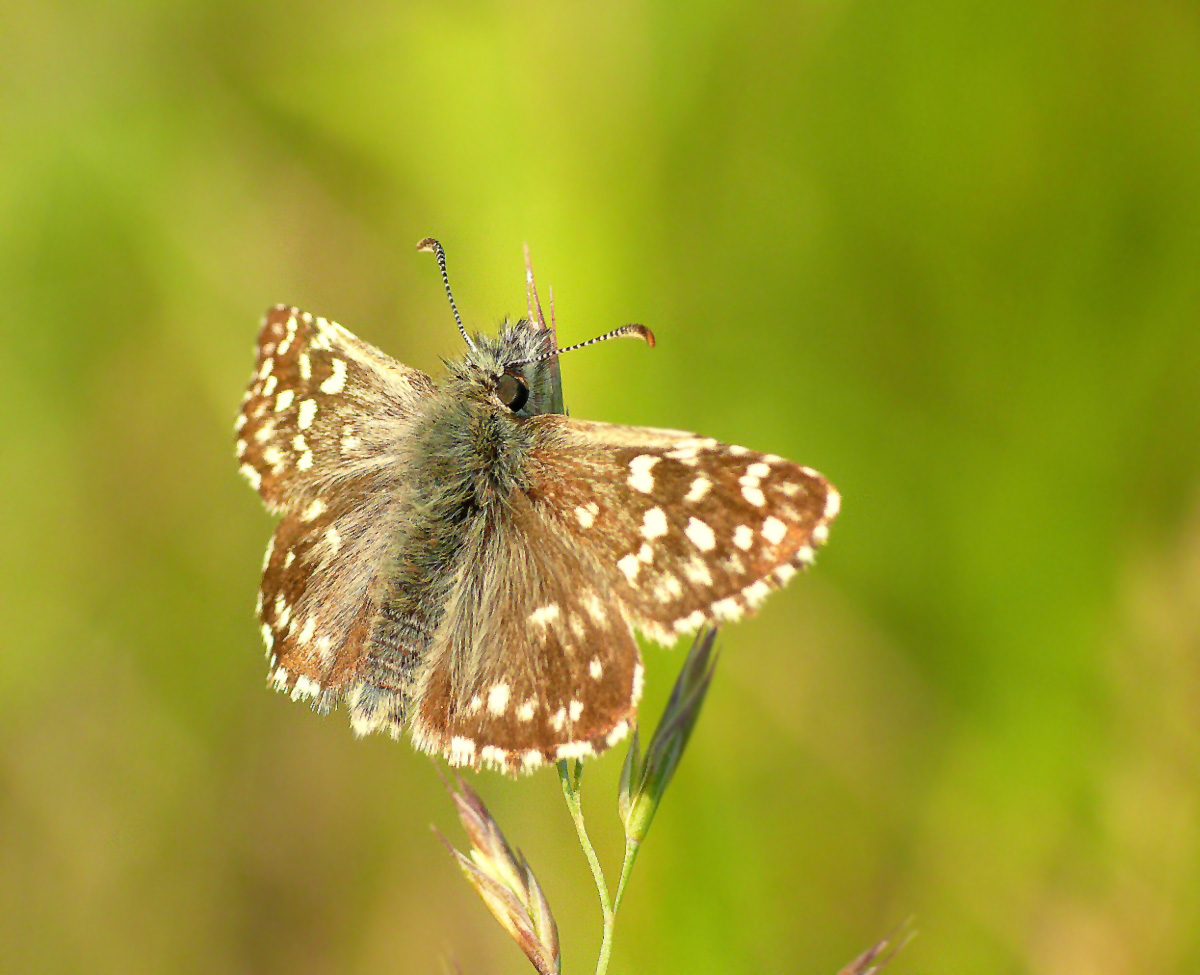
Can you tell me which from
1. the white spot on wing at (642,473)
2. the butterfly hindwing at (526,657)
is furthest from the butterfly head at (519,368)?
the white spot on wing at (642,473)

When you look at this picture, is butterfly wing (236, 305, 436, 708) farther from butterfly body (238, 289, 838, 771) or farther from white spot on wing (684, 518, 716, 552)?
white spot on wing (684, 518, 716, 552)

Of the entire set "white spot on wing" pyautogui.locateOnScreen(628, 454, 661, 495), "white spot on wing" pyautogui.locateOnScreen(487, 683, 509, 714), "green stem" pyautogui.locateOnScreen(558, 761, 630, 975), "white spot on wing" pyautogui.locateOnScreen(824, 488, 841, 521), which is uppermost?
"white spot on wing" pyautogui.locateOnScreen(628, 454, 661, 495)

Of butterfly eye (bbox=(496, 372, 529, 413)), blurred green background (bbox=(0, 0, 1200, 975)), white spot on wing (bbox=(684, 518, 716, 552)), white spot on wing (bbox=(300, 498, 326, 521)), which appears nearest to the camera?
white spot on wing (bbox=(684, 518, 716, 552))

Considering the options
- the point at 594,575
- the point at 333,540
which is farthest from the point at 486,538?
the point at 333,540

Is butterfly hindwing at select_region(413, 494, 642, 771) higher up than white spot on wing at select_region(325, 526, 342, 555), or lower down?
lower down

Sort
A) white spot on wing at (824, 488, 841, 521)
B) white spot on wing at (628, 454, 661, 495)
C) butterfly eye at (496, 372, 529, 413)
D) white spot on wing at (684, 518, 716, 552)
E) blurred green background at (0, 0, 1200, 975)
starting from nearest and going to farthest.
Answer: white spot on wing at (824, 488, 841, 521)
white spot on wing at (684, 518, 716, 552)
white spot on wing at (628, 454, 661, 495)
butterfly eye at (496, 372, 529, 413)
blurred green background at (0, 0, 1200, 975)

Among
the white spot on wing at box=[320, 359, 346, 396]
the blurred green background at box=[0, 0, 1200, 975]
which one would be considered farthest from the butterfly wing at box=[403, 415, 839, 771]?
the blurred green background at box=[0, 0, 1200, 975]
